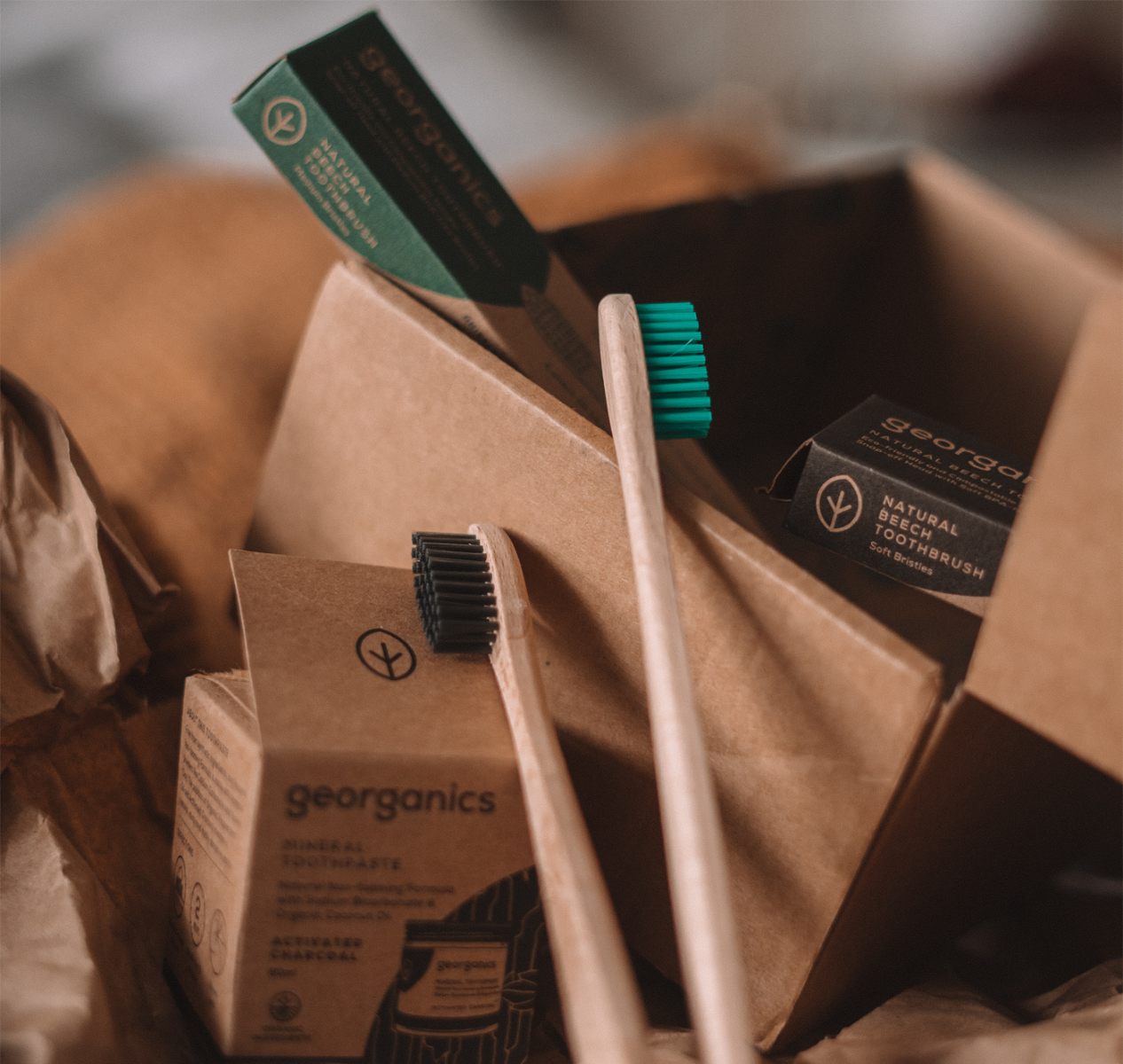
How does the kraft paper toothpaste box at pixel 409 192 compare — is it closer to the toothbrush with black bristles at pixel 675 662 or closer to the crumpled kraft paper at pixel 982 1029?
the toothbrush with black bristles at pixel 675 662

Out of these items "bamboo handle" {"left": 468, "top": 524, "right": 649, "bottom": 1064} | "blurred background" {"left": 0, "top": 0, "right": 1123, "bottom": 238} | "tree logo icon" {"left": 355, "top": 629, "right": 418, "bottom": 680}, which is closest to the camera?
"bamboo handle" {"left": 468, "top": 524, "right": 649, "bottom": 1064}

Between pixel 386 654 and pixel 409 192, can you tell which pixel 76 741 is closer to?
pixel 386 654

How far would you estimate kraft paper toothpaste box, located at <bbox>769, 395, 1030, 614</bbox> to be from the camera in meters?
0.44

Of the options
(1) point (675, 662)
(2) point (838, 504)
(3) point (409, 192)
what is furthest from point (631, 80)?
(1) point (675, 662)

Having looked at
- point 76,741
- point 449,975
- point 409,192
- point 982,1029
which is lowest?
point 982,1029

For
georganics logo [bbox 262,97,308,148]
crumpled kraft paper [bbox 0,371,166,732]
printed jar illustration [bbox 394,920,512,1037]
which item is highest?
georganics logo [bbox 262,97,308,148]

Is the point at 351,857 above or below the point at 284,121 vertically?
below

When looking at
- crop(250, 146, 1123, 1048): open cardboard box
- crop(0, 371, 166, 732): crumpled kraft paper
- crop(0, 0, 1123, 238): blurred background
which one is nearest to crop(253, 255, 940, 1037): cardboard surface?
crop(250, 146, 1123, 1048): open cardboard box

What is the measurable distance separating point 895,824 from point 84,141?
1.73 metres

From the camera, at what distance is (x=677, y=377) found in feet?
1.55

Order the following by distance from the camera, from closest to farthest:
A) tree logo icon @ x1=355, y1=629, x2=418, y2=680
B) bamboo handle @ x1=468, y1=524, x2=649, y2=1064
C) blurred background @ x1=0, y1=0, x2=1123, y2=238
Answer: bamboo handle @ x1=468, y1=524, x2=649, y2=1064
tree logo icon @ x1=355, y1=629, x2=418, y2=680
blurred background @ x1=0, y1=0, x2=1123, y2=238

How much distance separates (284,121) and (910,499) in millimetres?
371

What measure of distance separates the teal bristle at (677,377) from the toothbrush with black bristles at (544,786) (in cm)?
10

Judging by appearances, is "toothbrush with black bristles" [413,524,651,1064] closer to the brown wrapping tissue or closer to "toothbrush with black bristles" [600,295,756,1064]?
"toothbrush with black bristles" [600,295,756,1064]
